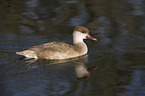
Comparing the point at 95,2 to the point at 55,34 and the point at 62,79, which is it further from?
the point at 62,79

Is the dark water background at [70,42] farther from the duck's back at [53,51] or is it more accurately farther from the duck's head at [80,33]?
the duck's head at [80,33]

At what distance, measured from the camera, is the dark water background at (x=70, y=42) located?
6688mm

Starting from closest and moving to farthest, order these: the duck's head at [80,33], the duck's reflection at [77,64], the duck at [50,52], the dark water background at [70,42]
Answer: the dark water background at [70,42]
the duck's reflection at [77,64]
the duck at [50,52]
the duck's head at [80,33]

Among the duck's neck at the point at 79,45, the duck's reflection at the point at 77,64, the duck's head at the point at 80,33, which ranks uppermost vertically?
the duck's head at the point at 80,33

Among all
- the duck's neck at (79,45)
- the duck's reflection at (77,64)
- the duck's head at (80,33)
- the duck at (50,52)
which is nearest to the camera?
the duck's reflection at (77,64)

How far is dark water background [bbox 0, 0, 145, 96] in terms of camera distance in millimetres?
6688

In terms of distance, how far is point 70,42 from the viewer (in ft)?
33.7

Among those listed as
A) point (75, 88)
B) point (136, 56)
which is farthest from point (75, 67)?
point (136, 56)

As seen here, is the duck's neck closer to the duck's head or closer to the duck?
the duck's head

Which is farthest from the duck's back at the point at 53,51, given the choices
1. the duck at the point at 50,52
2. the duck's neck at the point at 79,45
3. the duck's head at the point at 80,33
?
the duck's head at the point at 80,33

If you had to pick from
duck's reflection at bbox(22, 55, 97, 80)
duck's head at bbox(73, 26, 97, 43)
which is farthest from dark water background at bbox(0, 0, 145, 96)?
duck's head at bbox(73, 26, 97, 43)

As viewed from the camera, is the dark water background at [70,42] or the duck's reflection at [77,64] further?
the duck's reflection at [77,64]

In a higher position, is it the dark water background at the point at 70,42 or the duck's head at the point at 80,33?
the duck's head at the point at 80,33

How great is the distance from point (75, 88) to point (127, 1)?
1069cm
